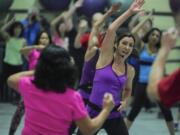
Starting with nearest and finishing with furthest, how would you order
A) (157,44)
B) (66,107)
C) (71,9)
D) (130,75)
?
1. (66,107)
2. (130,75)
3. (157,44)
4. (71,9)

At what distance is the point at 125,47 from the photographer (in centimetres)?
441

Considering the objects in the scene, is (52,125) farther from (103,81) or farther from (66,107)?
(103,81)

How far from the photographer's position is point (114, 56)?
4.36 metres

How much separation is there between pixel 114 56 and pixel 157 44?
2318mm

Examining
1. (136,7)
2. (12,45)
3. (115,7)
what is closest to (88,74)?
(115,7)

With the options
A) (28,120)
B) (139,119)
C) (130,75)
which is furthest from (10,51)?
(28,120)

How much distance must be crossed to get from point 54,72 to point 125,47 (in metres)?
1.76

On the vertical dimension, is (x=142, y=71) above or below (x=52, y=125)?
below

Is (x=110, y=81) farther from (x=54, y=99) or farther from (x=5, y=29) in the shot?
(x=5, y=29)

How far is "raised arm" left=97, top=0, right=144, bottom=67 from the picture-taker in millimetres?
4109

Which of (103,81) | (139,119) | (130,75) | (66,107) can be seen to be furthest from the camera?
(139,119)

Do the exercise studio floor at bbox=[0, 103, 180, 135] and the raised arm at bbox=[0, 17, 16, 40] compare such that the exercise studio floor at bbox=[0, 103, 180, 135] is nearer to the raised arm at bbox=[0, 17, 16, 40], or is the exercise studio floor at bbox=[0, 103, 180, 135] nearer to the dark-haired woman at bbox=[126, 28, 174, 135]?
the dark-haired woman at bbox=[126, 28, 174, 135]

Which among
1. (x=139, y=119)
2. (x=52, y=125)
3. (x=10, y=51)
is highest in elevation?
(x=52, y=125)

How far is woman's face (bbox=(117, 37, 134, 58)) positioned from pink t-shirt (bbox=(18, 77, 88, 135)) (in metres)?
1.64
